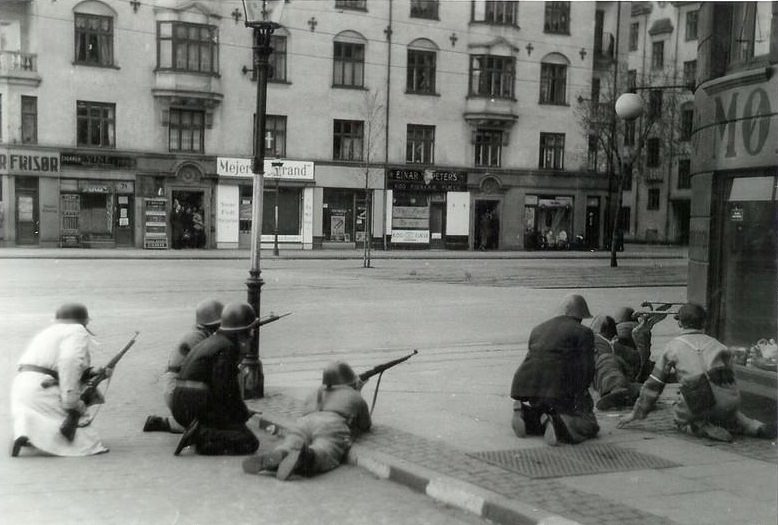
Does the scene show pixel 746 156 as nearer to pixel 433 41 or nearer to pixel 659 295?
pixel 659 295

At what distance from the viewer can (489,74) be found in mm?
43500

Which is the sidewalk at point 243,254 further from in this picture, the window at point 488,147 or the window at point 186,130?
the window at point 186,130

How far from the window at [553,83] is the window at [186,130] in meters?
18.0

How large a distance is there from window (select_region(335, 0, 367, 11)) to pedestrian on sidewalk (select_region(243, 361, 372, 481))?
3554cm

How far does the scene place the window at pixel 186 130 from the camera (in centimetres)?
3809

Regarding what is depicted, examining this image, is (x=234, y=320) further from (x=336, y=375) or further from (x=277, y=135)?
(x=277, y=135)

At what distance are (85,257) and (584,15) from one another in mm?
28914

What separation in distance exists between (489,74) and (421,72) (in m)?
3.66

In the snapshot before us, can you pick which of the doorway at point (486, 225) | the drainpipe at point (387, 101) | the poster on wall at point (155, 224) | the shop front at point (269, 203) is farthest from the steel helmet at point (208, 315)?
the doorway at point (486, 225)

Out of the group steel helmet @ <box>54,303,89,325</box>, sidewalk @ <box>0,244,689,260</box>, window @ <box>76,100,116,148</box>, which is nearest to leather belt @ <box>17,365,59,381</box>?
steel helmet @ <box>54,303,89,325</box>

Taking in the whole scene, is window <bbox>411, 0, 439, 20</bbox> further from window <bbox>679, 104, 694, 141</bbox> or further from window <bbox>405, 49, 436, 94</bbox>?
window <bbox>679, 104, 694, 141</bbox>

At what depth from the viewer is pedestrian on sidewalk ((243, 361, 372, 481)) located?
623 cm

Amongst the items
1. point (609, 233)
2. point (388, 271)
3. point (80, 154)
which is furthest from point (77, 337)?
point (609, 233)

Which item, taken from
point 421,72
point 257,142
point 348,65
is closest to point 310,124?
point 348,65
